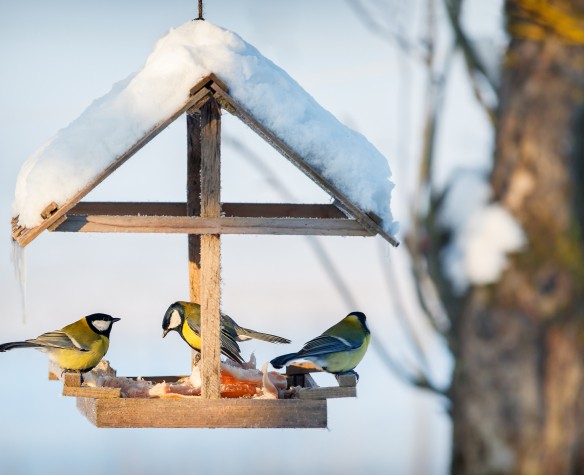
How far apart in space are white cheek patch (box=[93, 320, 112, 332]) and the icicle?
0.92 metres

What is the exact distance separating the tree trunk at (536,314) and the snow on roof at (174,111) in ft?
5.02

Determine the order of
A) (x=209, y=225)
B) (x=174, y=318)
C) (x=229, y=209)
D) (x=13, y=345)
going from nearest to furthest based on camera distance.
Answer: (x=209, y=225) < (x=13, y=345) < (x=174, y=318) < (x=229, y=209)

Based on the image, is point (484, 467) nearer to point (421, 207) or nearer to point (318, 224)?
point (421, 207)

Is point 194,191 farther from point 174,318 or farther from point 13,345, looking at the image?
point 13,345

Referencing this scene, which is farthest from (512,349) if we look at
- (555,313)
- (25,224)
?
(25,224)

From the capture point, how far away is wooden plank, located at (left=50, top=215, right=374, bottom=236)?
468cm

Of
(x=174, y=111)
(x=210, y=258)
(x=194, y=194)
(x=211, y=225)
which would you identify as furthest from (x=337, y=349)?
(x=174, y=111)

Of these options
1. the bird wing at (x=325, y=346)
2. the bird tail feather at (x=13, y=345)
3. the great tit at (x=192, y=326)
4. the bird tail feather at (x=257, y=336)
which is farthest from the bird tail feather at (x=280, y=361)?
the bird tail feather at (x=13, y=345)

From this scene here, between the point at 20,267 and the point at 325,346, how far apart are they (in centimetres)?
168

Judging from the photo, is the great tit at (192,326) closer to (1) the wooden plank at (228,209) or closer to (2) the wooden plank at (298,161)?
(1) the wooden plank at (228,209)

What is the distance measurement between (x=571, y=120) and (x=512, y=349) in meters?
0.78

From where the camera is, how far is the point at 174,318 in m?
5.62

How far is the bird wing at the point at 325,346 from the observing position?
534 centimetres

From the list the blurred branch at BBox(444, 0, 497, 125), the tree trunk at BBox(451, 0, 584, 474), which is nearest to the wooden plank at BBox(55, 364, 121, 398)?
the tree trunk at BBox(451, 0, 584, 474)
